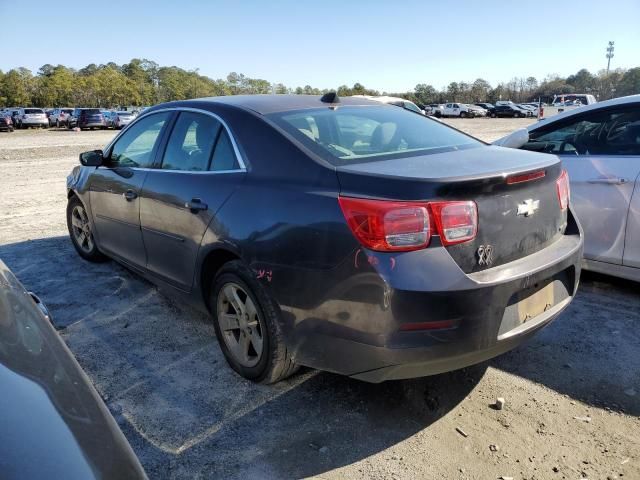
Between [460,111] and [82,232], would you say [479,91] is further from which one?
[82,232]

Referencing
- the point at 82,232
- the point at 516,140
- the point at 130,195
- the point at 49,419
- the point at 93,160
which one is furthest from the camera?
the point at 82,232

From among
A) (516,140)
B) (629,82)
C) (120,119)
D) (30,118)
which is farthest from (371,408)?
(629,82)

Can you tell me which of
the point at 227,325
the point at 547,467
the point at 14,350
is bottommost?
the point at 547,467

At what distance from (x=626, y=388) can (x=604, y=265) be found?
1506 millimetres

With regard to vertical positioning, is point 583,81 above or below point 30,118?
above

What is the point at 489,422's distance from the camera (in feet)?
9.13

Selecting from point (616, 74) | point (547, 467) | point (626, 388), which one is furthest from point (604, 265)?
point (616, 74)

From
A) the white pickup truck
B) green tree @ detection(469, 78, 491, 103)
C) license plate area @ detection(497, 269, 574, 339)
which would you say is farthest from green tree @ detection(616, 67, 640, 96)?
license plate area @ detection(497, 269, 574, 339)

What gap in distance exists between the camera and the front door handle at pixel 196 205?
3.24m

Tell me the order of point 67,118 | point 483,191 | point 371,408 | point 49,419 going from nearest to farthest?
point 49,419
point 483,191
point 371,408
point 67,118

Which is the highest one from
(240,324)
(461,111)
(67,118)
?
(461,111)

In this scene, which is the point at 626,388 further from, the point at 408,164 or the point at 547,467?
the point at 408,164

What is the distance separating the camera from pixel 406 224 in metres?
2.33

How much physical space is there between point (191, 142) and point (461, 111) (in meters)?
58.8
